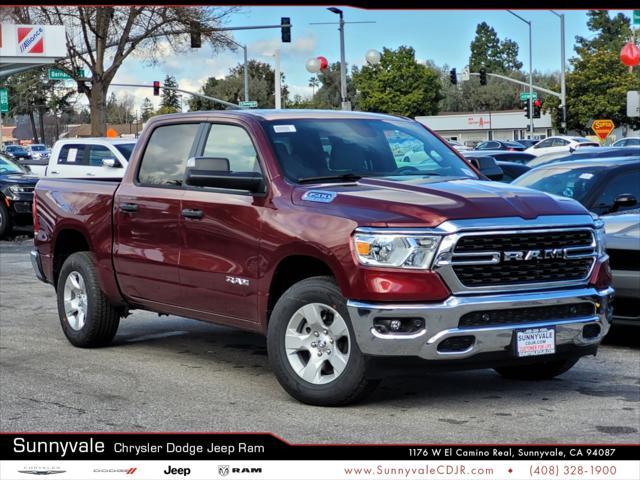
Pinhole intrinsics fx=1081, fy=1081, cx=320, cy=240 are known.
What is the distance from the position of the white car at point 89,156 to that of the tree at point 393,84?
74858 mm

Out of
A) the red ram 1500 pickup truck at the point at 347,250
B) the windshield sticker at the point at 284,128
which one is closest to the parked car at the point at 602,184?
the red ram 1500 pickup truck at the point at 347,250

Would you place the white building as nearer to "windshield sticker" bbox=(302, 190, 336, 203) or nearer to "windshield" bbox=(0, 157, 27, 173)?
"windshield" bbox=(0, 157, 27, 173)

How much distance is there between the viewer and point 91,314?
29.7 ft

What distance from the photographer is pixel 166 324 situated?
35.1 feet

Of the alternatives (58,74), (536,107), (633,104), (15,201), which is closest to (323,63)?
(633,104)

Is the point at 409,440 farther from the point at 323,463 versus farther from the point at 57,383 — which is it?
the point at 57,383

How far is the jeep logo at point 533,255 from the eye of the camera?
21.2 ft

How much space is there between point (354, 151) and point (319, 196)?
0.91 m

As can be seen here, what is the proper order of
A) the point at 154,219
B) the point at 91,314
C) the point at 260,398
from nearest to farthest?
the point at 260,398 < the point at 154,219 < the point at 91,314

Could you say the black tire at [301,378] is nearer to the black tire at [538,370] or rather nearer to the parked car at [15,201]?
the black tire at [538,370]

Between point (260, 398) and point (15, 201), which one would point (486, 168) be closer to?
point (260, 398)

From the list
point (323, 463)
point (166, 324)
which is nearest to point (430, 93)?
point (166, 324)

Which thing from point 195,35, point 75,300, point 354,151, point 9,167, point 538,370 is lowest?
point 538,370

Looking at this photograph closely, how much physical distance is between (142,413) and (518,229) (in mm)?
2588
